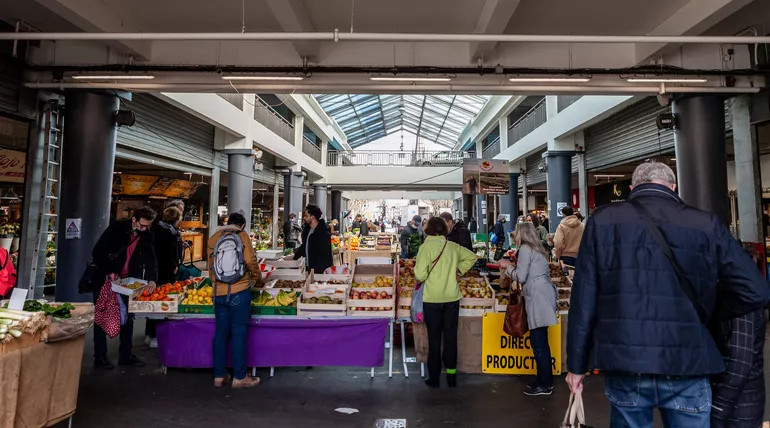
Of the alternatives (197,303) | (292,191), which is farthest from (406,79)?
(292,191)

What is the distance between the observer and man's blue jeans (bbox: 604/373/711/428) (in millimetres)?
1729

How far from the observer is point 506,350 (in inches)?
171

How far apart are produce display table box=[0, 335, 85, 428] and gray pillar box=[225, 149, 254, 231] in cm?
910

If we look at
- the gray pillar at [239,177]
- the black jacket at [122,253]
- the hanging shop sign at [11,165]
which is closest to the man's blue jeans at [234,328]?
the black jacket at [122,253]

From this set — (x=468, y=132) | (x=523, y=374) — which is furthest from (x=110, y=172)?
(x=468, y=132)

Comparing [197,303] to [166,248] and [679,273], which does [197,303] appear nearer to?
[166,248]

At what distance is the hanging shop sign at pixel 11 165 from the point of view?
22.8 ft

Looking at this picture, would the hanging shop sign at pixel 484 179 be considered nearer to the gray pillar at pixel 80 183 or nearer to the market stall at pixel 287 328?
the market stall at pixel 287 328

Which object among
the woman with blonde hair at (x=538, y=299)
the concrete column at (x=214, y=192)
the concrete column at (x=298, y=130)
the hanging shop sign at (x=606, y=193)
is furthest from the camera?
the concrete column at (x=298, y=130)

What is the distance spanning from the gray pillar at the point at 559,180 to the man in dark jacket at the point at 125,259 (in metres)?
11.4

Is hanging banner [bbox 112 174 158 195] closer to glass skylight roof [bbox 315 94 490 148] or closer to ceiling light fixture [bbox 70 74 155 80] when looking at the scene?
ceiling light fixture [bbox 70 74 155 80]

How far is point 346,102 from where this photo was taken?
22484 millimetres

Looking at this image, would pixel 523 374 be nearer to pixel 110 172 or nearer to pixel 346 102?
pixel 110 172

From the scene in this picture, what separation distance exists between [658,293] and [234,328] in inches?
140
